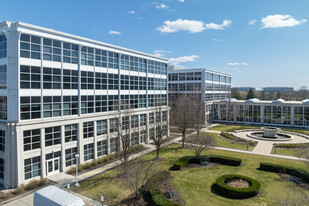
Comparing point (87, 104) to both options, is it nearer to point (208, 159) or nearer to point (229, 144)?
point (208, 159)

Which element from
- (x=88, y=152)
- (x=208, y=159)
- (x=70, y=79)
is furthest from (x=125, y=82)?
(x=208, y=159)

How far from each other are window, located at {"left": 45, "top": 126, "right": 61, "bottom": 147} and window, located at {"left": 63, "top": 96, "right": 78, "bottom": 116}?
2.45 metres

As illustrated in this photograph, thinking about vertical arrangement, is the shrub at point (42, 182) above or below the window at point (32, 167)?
below

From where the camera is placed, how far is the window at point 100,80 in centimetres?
3158

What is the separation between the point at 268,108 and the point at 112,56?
51792mm

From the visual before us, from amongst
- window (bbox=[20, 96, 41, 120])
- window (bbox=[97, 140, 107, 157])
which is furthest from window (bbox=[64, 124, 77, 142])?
window (bbox=[97, 140, 107, 157])

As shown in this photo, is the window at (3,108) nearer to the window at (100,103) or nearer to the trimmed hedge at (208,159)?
the window at (100,103)

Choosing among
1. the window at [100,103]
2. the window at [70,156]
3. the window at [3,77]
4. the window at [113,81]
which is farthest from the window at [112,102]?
the window at [3,77]

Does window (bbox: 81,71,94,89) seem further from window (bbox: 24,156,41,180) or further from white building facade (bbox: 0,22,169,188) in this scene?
window (bbox: 24,156,41,180)

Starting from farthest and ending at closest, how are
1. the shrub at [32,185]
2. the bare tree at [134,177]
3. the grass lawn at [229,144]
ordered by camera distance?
the grass lawn at [229,144] → the shrub at [32,185] → the bare tree at [134,177]

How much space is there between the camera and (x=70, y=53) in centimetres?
2788

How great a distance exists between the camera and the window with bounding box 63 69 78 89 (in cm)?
2727

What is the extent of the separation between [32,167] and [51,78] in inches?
420

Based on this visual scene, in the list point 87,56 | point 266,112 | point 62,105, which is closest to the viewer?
point 62,105
